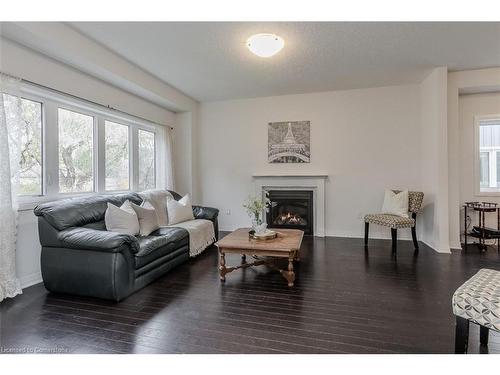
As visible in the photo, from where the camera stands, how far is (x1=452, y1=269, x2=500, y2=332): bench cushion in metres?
1.45

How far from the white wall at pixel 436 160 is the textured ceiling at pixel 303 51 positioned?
0.29m

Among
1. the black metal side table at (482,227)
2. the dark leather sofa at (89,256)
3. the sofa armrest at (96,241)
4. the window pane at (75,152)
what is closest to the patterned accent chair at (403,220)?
the black metal side table at (482,227)

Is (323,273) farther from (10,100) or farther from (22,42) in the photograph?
(22,42)

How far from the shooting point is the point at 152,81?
4.26 metres

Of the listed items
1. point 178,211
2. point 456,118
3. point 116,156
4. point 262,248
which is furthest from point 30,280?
point 456,118

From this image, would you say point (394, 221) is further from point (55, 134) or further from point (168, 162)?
point (55, 134)

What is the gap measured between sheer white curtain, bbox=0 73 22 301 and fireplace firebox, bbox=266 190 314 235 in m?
3.87

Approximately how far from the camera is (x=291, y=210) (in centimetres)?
542

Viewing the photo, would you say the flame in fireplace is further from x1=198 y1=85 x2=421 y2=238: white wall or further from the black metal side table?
the black metal side table

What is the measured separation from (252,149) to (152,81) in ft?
7.57

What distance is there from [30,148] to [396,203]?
514cm

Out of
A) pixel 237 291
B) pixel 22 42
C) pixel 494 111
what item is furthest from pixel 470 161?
pixel 22 42

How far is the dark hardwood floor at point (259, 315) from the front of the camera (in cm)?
181

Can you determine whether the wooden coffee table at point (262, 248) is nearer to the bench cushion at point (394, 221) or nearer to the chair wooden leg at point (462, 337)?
the chair wooden leg at point (462, 337)
